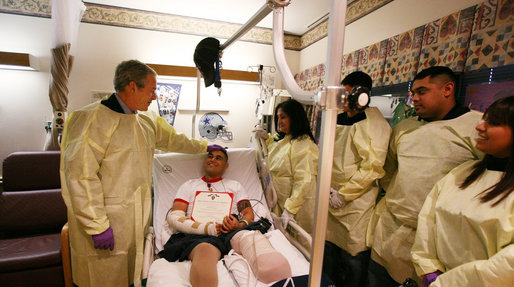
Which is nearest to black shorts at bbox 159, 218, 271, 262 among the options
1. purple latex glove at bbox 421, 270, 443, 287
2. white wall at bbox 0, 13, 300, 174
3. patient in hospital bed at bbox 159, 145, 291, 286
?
patient in hospital bed at bbox 159, 145, 291, 286

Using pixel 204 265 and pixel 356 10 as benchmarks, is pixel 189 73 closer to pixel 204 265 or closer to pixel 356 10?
pixel 356 10

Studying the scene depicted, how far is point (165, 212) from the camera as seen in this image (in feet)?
6.61

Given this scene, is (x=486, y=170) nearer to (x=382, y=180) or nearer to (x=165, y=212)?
(x=382, y=180)

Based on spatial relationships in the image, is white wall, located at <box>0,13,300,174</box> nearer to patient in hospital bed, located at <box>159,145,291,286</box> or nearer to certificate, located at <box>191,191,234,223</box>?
patient in hospital bed, located at <box>159,145,291,286</box>

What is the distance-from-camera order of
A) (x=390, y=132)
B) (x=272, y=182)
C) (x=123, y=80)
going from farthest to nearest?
(x=272, y=182)
(x=390, y=132)
(x=123, y=80)

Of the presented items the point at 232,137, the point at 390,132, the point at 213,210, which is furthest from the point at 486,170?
the point at 232,137

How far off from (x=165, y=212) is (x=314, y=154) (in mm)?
1319

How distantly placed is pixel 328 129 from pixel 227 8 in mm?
3467

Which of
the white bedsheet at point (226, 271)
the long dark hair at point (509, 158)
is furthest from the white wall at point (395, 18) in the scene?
the white bedsheet at point (226, 271)

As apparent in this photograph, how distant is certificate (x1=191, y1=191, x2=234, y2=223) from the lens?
190 centimetres

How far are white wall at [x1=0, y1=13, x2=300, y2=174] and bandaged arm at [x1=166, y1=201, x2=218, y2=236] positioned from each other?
2.44 meters

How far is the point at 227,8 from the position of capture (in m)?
3.54

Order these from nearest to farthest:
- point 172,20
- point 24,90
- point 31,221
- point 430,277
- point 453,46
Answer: point 430,277 < point 453,46 < point 31,221 < point 24,90 < point 172,20

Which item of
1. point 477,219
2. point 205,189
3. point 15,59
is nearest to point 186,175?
point 205,189
